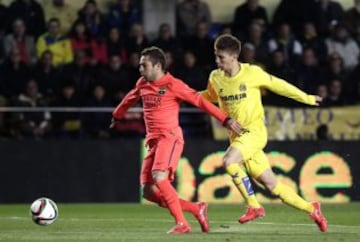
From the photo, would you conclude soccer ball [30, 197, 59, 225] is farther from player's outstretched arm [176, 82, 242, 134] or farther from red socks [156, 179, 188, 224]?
player's outstretched arm [176, 82, 242, 134]

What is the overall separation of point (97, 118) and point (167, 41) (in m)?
2.00

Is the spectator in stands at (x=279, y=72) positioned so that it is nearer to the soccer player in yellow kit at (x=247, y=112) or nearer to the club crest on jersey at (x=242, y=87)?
the soccer player in yellow kit at (x=247, y=112)

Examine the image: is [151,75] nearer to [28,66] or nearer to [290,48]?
[28,66]

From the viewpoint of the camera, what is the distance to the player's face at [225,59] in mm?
12109

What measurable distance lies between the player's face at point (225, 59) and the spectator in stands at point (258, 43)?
28.2 ft

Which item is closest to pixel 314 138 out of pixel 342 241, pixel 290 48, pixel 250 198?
pixel 290 48

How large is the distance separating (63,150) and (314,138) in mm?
4224

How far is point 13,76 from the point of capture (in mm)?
19750

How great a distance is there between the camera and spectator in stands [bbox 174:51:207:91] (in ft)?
65.6

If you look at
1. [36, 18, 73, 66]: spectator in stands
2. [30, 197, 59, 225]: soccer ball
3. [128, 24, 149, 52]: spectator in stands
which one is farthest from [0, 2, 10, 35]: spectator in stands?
[30, 197, 59, 225]: soccer ball

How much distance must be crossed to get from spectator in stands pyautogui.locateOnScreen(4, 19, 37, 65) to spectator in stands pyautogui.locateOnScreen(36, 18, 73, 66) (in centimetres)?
15

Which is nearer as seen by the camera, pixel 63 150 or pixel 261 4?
pixel 63 150

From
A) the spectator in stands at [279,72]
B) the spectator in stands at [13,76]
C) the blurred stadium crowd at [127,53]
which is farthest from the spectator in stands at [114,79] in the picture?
the spectator in stands at [279,72]

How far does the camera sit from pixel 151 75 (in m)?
11.9
